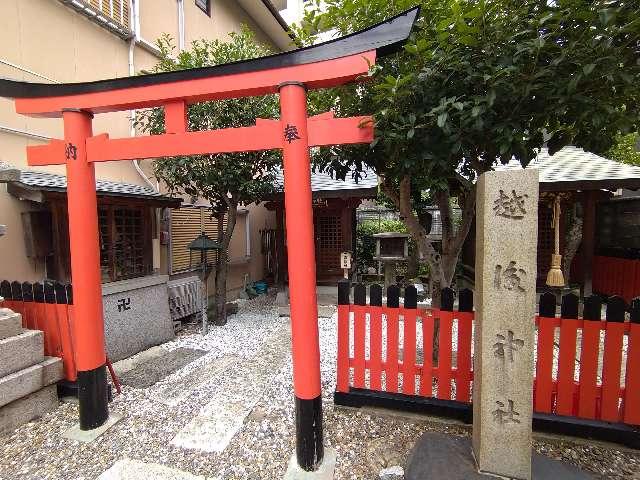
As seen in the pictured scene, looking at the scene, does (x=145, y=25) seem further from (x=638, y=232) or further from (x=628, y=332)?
(x=638, y=232)

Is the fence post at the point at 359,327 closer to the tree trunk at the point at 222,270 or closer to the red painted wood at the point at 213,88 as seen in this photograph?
the red painted wood at the point at 213,88

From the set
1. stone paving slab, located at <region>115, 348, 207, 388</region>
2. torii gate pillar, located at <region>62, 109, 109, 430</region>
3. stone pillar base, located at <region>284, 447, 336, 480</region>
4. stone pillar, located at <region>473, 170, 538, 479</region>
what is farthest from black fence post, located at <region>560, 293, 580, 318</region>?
stone paving slab, located at <region>115, 348, 207, 388</region>

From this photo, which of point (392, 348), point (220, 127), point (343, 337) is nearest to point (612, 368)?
point (392, 348)

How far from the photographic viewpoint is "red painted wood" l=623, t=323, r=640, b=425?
10.2 ft

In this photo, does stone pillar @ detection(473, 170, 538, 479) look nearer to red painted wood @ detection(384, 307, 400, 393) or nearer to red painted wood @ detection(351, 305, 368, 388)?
red painted wood @ detection(384, 307, 400, 393)

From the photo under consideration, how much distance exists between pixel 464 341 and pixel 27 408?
202 inches

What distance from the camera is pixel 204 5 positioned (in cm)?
1018

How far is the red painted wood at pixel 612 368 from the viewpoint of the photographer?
10.3ft

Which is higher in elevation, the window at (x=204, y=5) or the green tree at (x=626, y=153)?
the window at (x=204, y=5)

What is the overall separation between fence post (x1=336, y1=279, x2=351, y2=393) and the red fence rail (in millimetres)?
3505

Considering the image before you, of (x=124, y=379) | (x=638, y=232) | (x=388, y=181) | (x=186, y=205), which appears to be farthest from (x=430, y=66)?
(x=638, y=232)

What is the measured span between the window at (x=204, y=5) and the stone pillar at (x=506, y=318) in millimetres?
10967

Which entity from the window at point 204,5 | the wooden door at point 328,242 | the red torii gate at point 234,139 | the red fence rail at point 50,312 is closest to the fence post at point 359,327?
the red torii gate at point 234,139

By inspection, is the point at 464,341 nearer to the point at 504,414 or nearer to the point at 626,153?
the point at 504,414
